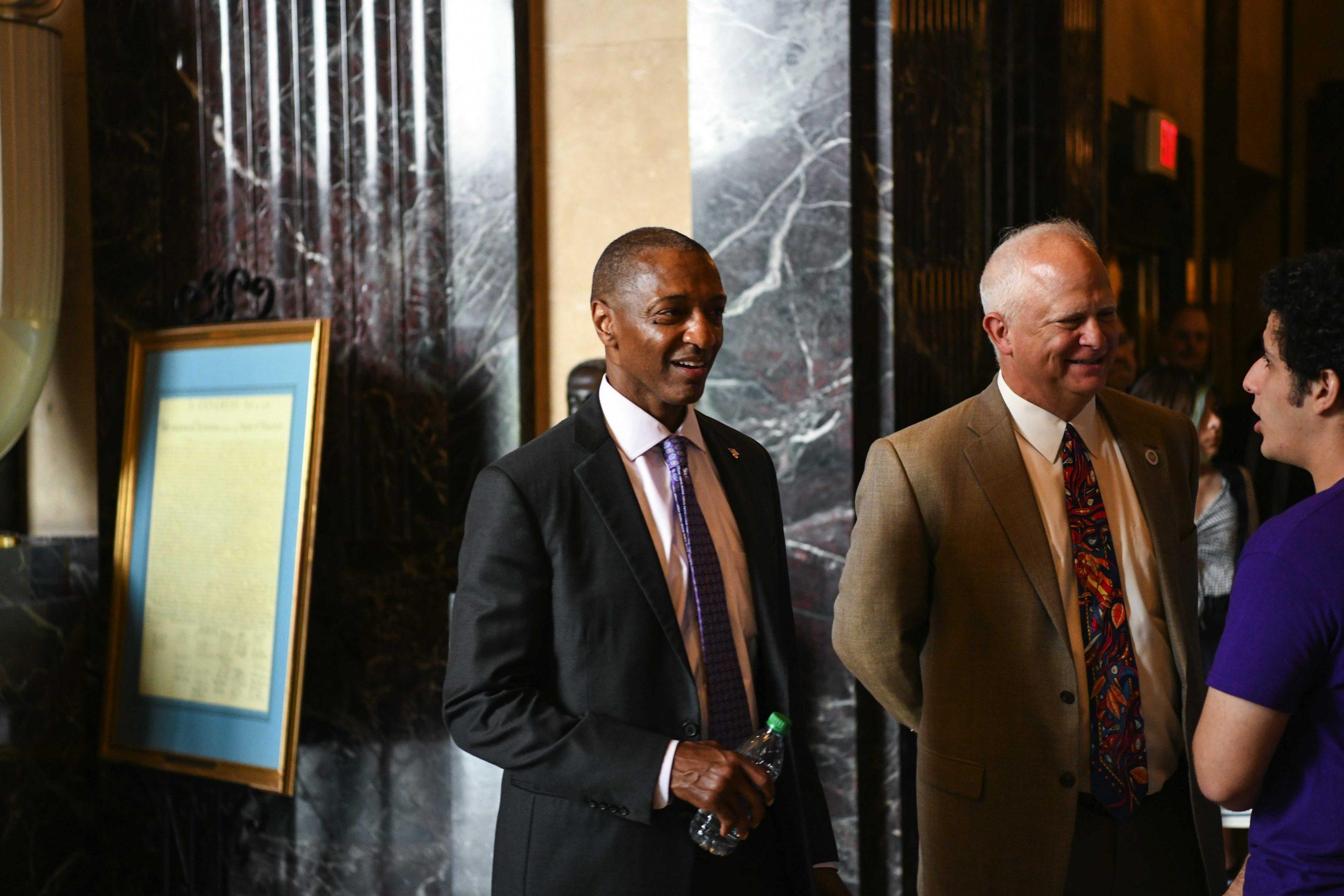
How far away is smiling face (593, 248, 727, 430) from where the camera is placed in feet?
6.50

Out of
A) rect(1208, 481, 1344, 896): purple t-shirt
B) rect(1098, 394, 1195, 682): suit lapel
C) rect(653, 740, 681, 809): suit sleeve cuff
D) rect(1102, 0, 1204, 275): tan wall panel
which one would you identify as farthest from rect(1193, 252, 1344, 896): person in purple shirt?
rect(1102, 0, 1204, 275): tan wall panel

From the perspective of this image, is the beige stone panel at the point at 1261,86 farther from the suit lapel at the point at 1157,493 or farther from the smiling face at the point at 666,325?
the smiling face at the point at 666,325

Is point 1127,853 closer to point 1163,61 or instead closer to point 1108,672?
point 1108,672

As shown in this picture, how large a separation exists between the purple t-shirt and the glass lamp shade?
3426 millimetres

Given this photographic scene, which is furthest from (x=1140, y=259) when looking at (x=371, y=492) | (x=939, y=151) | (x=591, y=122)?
(x=371, y=492)

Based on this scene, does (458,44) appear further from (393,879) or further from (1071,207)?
(393,879)

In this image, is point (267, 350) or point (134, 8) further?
point (134, 8)

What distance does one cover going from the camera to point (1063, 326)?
7.23 ft

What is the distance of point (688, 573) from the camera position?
6.57 ft

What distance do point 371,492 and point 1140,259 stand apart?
437cm

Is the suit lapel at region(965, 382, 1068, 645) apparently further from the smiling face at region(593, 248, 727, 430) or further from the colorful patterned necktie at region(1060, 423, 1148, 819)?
the smiling face at region(593, 248, 727, 430)

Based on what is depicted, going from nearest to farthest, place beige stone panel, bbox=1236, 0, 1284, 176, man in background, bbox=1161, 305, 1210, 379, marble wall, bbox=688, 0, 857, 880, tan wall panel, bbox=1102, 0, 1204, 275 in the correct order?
1. marble wall, bbox=688, 0, 857, 880
2. man in background, bbox=1161, 305, 1210, 379
3. tan wall panel, bbox=1102, 0, 1204, 275
4. beige stone panel, bbox=1236, 0, 1284, 176

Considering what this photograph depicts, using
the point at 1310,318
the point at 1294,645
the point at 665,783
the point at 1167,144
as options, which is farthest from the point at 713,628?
the point at 1167,144

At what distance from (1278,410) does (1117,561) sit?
1.58 feet
